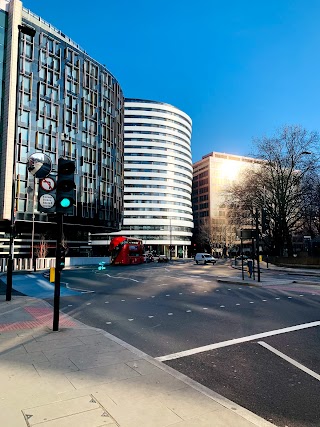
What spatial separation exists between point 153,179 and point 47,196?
4162 inches

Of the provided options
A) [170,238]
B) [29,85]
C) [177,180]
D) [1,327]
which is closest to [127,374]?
[1,327]

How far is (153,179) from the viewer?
11294 centimetres

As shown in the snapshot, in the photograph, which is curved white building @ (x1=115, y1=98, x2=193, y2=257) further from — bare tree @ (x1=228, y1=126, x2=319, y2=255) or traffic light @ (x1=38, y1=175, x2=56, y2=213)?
traffic light @ (x1=38, y1=175, x2=56, y2=213)

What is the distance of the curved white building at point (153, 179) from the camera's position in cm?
10981

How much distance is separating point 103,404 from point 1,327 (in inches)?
219

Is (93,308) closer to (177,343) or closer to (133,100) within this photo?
(177,343)

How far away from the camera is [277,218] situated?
1898 inches

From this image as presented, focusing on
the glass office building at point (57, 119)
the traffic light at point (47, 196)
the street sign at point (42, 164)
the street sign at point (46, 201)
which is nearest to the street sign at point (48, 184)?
the traffic light at point (47, 196)

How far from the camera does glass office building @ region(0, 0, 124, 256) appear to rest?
4662 cm

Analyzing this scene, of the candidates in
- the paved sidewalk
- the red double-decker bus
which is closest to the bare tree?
the red double-decker bus

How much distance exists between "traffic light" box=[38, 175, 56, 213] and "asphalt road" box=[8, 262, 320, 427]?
3.56 metres

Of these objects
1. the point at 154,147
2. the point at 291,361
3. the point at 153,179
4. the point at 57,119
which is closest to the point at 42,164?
the point at 291,361

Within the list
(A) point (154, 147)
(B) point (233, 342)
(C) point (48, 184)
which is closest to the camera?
(B) point (233, 342)

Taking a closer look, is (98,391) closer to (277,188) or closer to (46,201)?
(46,201)
